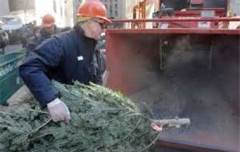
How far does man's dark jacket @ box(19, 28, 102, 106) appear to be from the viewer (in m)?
2.70

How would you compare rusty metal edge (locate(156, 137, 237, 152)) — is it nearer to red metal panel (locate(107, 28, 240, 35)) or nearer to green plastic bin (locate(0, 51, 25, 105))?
red metal panel (locate(107, 28, 240, 35))

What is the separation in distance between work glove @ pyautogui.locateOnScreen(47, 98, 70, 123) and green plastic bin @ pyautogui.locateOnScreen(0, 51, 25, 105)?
4065 millimetres

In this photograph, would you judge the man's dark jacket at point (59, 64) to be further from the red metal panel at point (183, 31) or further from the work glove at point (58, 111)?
the red metal panel at point (183, 31)

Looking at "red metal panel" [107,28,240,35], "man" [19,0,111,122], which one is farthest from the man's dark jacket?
"red metal panel" [107,28,240,35]

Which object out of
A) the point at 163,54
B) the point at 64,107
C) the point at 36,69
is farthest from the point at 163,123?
the point at 163,54

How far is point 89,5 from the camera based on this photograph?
3133mm

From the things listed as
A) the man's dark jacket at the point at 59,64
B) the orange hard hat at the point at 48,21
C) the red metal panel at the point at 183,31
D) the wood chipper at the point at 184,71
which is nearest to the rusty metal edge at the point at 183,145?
the wood chipper at the point at 184,71

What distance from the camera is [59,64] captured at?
9.88ft

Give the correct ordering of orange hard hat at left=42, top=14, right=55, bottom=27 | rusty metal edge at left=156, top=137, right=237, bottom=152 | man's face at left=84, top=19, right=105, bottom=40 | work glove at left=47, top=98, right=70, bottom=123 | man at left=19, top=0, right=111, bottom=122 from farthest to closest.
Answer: orange hard hat at left=42, top=14, right=55, bottom=27 < rusty metal edge at left=156, top=137, right=237, bottom=152 < man's face at left=84, top=19, right=105, bottom=40 < man at left=19, top=0, right=111, bottom=122 < work glove at left=47, top=98, right=70, bottom=123

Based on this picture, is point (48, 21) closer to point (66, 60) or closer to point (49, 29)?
point (49, 29)

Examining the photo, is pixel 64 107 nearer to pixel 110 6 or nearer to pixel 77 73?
pixel 77 73

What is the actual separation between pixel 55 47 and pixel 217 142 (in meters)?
1.84

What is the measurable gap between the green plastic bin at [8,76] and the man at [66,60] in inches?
142

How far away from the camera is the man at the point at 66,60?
8.84 feet
